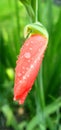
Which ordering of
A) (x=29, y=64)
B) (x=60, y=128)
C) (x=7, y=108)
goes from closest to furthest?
1. (x=29, y=64)
2. (x=60, y=128)
3. (x=7, y=108)

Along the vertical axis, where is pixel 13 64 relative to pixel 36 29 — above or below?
below

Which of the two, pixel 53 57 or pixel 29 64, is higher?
pixel 29 64

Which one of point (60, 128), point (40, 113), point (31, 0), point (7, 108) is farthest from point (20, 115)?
point (31, 0)

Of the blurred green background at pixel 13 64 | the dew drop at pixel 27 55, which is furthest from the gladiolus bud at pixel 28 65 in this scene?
the blurred green background at pixel 13 64

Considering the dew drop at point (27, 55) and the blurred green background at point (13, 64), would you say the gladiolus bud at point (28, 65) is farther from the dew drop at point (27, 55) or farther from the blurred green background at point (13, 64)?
the blurred green background at point (13, 64)

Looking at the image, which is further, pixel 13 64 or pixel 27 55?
pixel 13 64

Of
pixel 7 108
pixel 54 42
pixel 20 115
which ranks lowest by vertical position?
pixel 20 115

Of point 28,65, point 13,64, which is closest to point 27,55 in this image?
point 28,65

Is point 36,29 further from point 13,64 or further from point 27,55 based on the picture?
point 13,64

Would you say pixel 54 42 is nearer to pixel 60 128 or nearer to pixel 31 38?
pixel 60 128

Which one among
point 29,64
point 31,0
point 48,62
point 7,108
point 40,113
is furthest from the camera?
point 48,62
